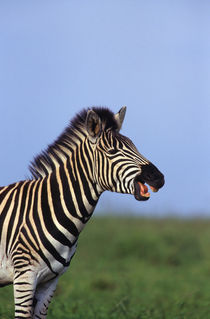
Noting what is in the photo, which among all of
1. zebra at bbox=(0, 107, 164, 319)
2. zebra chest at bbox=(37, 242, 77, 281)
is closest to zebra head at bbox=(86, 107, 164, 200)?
zebra at bbox=(0, 107, 164, 319)

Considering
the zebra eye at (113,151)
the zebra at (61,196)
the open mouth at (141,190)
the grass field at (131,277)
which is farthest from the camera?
the grass field at (131,277)

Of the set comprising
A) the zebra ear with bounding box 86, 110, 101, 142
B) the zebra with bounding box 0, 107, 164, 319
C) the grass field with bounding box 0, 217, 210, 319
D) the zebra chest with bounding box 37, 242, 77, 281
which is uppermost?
the zebra ear with bounding box 86, 110, 101, 142

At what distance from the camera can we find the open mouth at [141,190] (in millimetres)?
5496

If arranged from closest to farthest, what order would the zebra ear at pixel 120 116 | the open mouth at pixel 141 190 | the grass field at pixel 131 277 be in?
the open mouth at pixel 141 190
the zebra ear at pixel 120 116
the grass field at pixel 131 277

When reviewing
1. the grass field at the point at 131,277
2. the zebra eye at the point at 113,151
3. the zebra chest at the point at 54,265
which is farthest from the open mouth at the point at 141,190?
the grass field at the point at 131,277

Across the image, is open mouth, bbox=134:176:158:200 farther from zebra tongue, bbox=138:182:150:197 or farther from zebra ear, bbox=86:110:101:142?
zebra ear, bbox=86:110:101:142

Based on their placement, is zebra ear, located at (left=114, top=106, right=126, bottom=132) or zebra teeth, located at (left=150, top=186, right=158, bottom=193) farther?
zebra ear, located at (left=114, top=106, right=126, bottom=132)

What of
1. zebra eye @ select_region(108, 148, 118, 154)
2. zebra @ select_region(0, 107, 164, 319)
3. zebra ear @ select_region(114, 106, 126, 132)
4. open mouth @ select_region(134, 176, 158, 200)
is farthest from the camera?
zebra ear @ select_region(114, 106, 126, 132)

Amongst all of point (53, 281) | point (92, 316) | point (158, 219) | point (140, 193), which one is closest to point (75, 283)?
point (92, 316)

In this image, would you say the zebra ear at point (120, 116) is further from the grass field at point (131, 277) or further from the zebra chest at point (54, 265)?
the grass field at point (131, 277)

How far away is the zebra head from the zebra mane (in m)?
0.09

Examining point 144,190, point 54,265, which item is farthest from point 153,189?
point 54,265

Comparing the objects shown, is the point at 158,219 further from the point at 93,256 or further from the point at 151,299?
the point at 151,299

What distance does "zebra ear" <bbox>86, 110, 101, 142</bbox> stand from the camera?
568 cm
